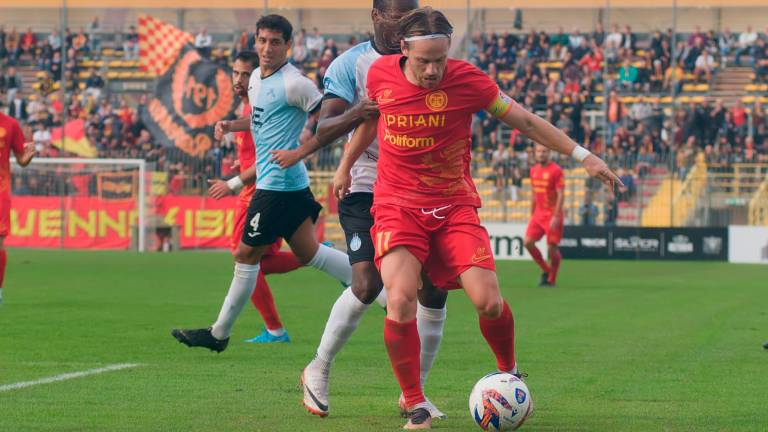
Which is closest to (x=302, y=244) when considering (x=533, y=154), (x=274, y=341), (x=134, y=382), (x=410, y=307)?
(x=274, y=341)

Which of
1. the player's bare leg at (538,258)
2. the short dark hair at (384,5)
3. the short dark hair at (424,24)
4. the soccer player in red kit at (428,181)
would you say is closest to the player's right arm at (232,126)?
the short dark hair at (384,5)

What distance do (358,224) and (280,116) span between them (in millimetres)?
2428

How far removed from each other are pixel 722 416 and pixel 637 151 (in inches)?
1048

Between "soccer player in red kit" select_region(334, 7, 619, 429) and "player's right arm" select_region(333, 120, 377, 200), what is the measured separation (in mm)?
249

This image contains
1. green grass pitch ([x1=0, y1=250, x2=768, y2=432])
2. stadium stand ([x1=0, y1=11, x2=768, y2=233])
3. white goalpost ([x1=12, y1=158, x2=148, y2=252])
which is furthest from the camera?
white goalpost ([x1=12, y1=158, x2=148, y2=252])

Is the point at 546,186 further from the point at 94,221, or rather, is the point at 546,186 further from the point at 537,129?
the point at 537,129

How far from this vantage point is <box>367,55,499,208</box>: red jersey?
6719mm

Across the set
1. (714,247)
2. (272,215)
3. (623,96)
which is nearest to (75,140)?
(623,96)

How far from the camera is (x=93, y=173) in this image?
31594 mm

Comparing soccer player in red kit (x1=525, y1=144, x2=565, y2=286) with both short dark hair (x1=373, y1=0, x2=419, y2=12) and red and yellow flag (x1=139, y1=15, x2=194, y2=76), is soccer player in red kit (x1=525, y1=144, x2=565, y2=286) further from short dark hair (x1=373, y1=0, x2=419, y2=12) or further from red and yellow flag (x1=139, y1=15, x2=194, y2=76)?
red and yellow flag (x1=139, y1=15, x2=194, y2=76)

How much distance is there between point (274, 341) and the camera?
1114cm

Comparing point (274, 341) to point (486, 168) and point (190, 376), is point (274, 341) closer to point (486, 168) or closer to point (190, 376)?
point (190, 376)

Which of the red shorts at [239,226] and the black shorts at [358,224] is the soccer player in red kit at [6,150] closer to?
the red shorts at [239,226]

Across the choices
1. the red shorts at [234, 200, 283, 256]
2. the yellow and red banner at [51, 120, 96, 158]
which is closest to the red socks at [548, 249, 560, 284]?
the red shorts at [234, 200, 283, 256]
